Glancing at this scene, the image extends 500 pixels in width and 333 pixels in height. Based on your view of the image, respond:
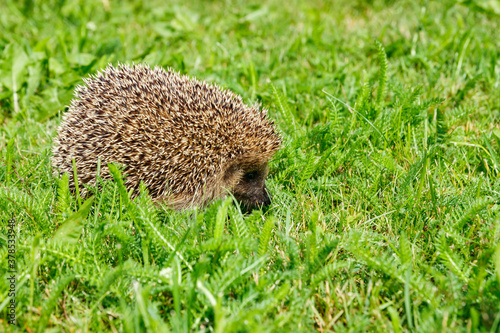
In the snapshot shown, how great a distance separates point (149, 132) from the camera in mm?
3814

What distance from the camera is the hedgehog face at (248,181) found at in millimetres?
4227

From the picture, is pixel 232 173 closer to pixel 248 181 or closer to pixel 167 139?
pixel 248 181

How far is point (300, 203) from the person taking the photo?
3.77 m

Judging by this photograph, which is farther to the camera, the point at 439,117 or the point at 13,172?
the point at 439,117

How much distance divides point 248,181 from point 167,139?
91cm

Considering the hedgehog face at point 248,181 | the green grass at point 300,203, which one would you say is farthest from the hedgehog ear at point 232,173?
the green grass at point 300,203

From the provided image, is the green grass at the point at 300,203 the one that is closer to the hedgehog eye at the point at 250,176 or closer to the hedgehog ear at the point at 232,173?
the hedgehog eye at the point at 250,176

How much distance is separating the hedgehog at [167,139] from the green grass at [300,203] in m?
0.24

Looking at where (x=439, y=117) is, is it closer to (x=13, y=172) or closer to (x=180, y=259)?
(x=180, y=259)

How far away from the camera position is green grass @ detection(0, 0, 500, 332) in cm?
267

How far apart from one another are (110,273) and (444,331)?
6.18ft

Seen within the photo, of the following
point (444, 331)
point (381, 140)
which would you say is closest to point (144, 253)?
point (444, 331)

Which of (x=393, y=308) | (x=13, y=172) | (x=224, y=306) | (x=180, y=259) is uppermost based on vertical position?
(x=13, y=172)

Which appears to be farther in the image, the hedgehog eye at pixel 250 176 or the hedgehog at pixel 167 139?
the hedgehog eye at pixel 250 176
